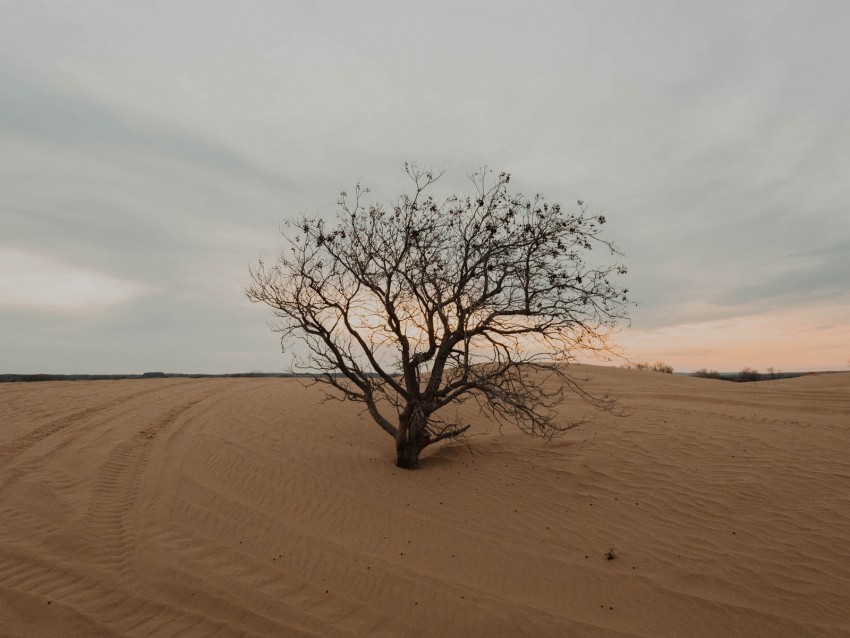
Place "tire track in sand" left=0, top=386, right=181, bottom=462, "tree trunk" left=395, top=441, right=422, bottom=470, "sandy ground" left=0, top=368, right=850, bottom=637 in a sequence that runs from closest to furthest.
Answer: "sandy ground" left=0, top=368, right=850, bottom=637, "tree trunk" left=395, top=441, right=422, bottom=470, "tire track in sand" left=0, top=386, right=181, bottom=462

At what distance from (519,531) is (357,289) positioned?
199 inches

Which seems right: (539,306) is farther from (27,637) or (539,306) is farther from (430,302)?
(27,637)

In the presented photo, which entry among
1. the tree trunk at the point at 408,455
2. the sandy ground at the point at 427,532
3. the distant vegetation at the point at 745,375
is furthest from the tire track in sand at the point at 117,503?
the distant vegetation at the point at 745,375

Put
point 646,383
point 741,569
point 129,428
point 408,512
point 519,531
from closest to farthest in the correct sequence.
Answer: point 741,569
point 519,531
point 408,512
point 129,428
point 646,383

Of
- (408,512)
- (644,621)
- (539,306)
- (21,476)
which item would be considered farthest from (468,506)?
(21,476)

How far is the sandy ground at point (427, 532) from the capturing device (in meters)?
5.07

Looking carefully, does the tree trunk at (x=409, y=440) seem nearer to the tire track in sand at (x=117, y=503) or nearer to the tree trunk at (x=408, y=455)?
the tree trunk at (x=408, y=455)

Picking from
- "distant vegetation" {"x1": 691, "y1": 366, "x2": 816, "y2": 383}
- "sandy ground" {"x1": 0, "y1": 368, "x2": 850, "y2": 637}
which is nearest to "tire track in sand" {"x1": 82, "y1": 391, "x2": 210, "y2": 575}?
"sandy ground" {"x1": 0, "y1": 368, "x2": 850, "y2": 637}

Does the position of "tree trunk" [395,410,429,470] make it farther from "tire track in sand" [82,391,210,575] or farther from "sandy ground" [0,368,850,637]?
"tire track in sand" [82,391,210,575]

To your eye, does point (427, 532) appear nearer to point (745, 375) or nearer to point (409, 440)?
point (409, 440)

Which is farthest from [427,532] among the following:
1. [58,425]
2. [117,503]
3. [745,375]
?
[745,375]

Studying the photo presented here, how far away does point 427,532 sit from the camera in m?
6.89

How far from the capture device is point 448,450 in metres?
10.5

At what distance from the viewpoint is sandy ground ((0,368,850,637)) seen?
5074 mm
